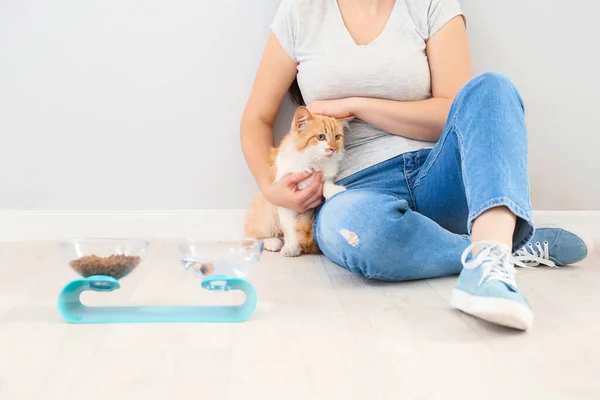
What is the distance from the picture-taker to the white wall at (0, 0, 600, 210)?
207 centimetres

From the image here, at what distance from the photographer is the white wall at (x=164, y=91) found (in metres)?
2.07

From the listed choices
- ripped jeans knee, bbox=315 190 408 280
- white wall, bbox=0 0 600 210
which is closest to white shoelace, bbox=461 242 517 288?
ripped jeans knee, bbox=315 190 408 280

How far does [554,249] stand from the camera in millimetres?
1822

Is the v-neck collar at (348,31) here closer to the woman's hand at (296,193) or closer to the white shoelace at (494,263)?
the woman's hand at (296,193)

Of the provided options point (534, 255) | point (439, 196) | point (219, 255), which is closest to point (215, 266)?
point (219, 255)

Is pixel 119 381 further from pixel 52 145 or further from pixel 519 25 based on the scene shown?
pixel 519 25

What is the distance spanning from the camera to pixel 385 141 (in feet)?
5.83

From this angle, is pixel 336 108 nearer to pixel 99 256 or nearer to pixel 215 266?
pixel 215 266

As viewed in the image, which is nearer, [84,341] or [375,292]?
[84,341]

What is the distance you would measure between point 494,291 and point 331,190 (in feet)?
2.24

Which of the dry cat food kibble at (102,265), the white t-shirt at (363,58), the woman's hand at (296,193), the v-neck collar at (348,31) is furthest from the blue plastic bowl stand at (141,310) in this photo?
the v-neck collar at (348,31)

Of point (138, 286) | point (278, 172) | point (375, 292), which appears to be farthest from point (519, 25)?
point (138, 286)

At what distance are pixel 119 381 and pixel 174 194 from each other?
1233 millimetres

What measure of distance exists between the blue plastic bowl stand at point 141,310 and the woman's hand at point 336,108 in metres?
0.68
